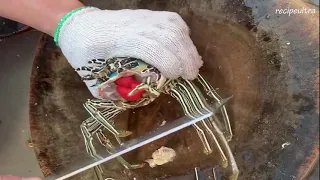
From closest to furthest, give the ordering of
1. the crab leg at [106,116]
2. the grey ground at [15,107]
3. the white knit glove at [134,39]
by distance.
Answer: the white knit glove at [134,39] < the crab leg at [106,116] < the grey ground at [15,107]

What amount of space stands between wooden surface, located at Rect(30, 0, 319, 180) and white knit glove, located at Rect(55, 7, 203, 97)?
0.26ft

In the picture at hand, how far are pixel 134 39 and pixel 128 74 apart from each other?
3.0 inches

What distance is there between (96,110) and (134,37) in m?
0.22

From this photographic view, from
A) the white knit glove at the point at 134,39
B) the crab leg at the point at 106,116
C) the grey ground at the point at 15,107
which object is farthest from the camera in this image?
the grey ground at the point at 15,107

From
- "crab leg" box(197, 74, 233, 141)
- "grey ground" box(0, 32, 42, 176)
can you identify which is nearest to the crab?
"crab leg" box(197, 74, 233, 141)

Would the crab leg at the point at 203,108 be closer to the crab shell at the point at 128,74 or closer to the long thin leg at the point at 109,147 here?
the crab shell at the point at 128,74

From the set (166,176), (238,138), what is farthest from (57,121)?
(238,138)

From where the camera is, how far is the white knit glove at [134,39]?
0.97 meters

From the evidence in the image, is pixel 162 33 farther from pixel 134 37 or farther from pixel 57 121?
pixel 57 121

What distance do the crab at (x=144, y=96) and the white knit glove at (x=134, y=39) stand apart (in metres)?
0.02

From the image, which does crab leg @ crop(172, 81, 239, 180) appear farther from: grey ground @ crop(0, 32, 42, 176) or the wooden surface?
grey ground @ crop(0, 32, 42, 176)

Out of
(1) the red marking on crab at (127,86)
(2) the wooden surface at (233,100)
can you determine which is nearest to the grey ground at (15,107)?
(2) the wooden surface at (233,100)

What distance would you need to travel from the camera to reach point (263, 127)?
40.5 inches

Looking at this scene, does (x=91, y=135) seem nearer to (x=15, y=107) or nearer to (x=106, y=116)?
(x=106, y=116)
